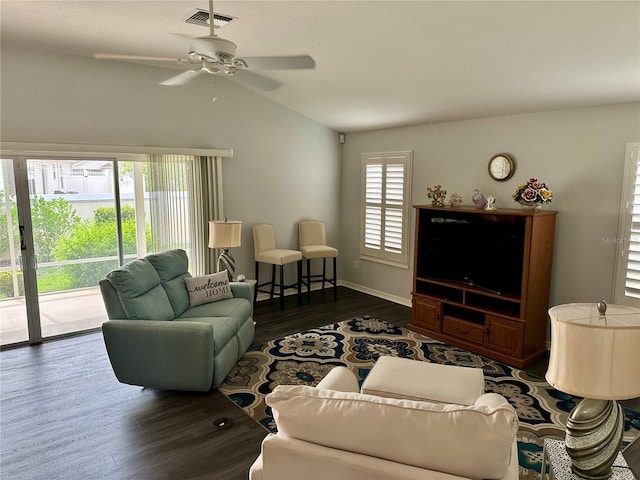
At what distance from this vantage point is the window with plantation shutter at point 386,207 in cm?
596

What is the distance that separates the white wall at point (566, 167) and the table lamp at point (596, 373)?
2.79m

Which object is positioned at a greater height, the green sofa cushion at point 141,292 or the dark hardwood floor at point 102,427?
the green sofa cushion at point 141,292

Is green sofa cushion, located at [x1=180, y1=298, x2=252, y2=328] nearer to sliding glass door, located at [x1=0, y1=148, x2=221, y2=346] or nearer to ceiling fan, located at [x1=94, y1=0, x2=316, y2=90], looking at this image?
sliding glass door, located at [x1=0, y1=148, x2=221, y2=346]

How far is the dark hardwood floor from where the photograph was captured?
8.76ft

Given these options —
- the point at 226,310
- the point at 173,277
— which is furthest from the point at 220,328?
the point at 173,277

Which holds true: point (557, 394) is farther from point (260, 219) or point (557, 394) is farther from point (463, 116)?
point (260, 219)

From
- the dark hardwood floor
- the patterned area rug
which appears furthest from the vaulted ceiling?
the dark hardwood floor

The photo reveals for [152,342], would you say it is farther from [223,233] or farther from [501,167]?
[501,167]

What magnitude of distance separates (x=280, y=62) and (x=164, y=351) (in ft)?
7.73

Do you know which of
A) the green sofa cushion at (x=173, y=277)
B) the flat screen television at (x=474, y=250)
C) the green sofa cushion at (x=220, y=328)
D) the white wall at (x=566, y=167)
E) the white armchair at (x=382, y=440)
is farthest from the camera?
the flat screen television at (x=474, y=250)

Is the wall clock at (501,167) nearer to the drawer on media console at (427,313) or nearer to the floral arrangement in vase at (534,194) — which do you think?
the floral arrangement in vase at (534,194)

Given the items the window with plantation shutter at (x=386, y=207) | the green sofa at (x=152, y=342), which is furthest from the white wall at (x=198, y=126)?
the green sofa at (x=152, y=342)

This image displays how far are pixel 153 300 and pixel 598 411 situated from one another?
3.28 m

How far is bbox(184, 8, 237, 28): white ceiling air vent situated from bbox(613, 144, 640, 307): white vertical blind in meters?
3.61
